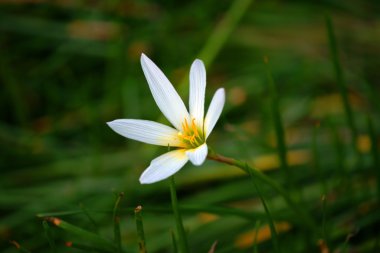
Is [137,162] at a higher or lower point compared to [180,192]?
higher

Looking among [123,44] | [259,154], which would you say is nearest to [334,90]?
[259,154]

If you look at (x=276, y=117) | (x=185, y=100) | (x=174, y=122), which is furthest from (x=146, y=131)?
(x=185, y=100)

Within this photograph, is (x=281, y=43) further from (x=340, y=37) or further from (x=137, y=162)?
(x=137, y=162)

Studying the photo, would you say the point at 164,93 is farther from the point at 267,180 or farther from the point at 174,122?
the point at 267,180

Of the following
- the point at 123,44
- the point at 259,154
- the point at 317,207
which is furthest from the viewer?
the point at 123,44

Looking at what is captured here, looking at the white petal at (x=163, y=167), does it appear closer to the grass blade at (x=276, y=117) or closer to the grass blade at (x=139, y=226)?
the grass blade at (x=139, y=226)

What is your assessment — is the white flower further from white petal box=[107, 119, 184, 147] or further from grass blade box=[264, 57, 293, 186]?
grass blade box=[264, 57, 293, 186]
